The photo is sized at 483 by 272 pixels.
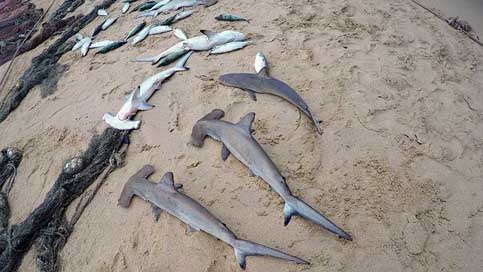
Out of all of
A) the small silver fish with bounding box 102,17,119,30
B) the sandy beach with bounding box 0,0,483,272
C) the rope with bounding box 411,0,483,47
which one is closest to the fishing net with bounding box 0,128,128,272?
the sandy beach with bounding box 0,0,483,272

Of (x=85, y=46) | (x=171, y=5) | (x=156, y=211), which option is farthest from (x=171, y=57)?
(x=156, y=211)

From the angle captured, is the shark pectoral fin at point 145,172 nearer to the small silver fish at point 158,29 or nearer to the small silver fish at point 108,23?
the small silver fish at point 158,29

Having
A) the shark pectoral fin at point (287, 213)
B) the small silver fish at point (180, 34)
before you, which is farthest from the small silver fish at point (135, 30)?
the shark pectoral fin at point (287, 213)

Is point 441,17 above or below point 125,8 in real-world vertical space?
below

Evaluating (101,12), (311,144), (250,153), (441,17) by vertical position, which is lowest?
(441,17)

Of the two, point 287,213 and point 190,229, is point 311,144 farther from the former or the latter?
point 190,229

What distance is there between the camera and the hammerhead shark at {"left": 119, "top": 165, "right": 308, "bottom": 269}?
285cm

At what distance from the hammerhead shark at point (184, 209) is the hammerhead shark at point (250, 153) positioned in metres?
0.33

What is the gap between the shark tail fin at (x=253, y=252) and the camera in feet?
9.24

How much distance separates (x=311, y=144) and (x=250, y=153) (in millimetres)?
622

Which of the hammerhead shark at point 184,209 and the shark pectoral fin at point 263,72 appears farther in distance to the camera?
the shark pectoral fin at point 263,72

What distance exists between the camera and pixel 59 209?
145 inches

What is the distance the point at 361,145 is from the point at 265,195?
3.31ft

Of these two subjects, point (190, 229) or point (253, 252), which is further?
point (190, 229)
